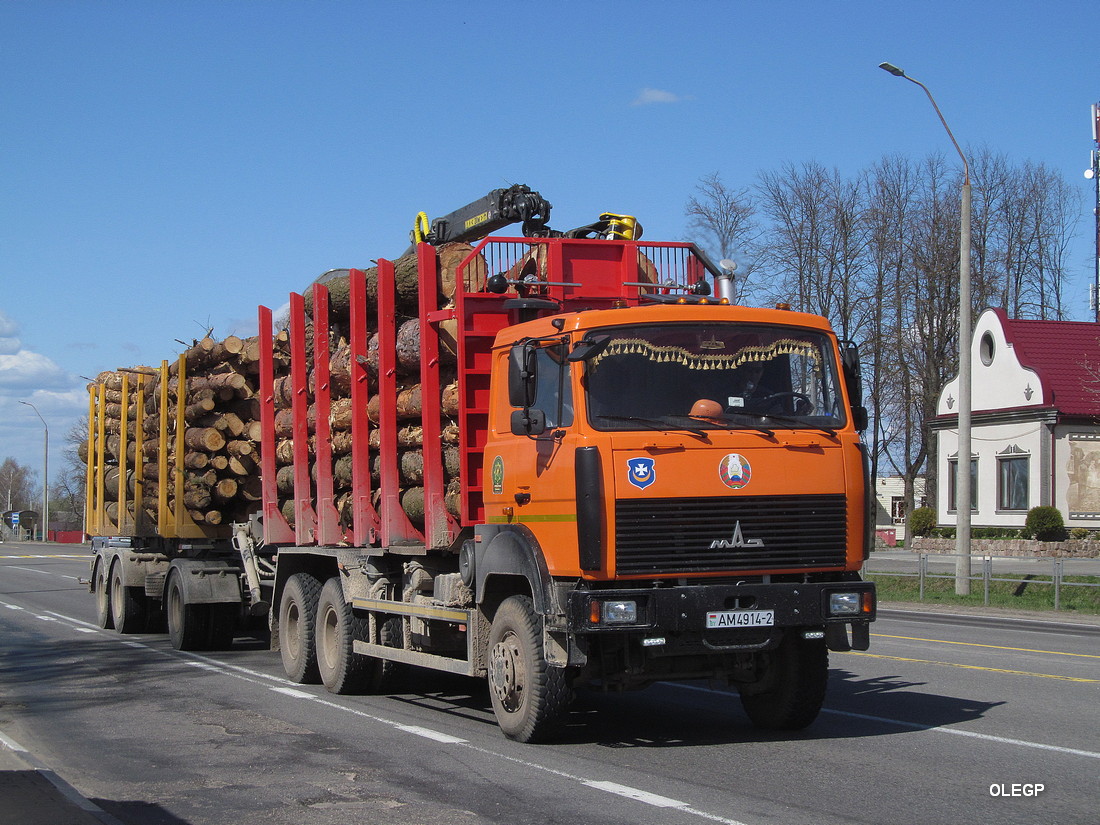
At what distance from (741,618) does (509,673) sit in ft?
Result: 5.73

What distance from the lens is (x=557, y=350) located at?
28.1ft

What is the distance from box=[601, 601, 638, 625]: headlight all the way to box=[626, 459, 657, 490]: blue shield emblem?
76 cm

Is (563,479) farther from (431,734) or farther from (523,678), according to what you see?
(431,734)

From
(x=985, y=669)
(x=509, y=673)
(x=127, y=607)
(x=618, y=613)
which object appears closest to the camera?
(x=618, y=613)

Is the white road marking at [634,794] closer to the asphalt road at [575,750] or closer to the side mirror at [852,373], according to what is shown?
the asphalt road at [575,750]

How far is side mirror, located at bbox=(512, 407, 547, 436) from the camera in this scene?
337 inches

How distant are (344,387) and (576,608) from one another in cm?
516

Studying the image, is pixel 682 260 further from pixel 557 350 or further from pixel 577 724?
pixel 577 724

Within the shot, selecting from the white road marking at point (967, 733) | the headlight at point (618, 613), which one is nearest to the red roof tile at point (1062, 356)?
the white road marking at point (967, 733)

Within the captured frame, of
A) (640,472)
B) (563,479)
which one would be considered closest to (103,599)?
(563,479)

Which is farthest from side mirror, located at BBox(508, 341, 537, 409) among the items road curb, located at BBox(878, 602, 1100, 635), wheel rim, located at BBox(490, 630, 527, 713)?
road curb, located at BBox(878, 602, 1100, 635)

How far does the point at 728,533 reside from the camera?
8.21 meters

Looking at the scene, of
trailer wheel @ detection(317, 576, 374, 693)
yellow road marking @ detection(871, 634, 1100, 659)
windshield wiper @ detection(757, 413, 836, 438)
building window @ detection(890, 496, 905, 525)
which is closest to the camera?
windshield wiper @ detection(757, 413, 836, 438)

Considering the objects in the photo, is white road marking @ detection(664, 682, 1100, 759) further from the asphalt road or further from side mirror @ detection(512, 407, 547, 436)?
side mirror @ detection(512, 407, 547, 436)
